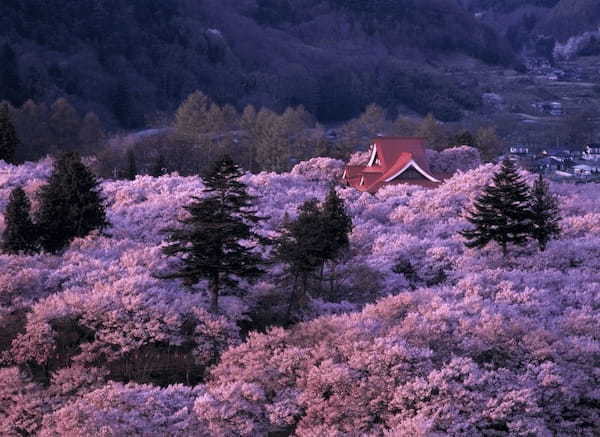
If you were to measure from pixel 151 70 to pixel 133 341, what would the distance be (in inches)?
6170

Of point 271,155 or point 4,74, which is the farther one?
point 4,74

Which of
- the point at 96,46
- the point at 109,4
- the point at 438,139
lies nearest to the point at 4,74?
the point at 96,46

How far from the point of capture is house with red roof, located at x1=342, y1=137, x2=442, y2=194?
60.3 m

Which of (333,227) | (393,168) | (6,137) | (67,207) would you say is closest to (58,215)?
(67,207)

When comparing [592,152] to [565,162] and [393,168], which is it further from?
[393,168]

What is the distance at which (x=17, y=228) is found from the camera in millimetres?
33438

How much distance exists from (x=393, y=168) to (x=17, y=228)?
34.4 meters

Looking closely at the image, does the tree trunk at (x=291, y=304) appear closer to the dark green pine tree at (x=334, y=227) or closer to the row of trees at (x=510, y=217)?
the dark green pine tree at (x=334, y=227)

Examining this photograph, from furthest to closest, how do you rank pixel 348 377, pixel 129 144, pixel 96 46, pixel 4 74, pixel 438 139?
pixel 96 46 → pixel 4 74 → pixel 438 139 → pixel 129 144 → pixel 348 377

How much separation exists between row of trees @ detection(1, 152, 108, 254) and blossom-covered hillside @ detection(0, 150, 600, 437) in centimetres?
125

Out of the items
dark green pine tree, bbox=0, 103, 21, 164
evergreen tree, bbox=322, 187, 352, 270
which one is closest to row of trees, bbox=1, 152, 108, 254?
evergreen tree, bbox=322, 187, 352, 270

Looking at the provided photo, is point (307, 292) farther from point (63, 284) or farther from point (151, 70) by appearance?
point (151, 70)

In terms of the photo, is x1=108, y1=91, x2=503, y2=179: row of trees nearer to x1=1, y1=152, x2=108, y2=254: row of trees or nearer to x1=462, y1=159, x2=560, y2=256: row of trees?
x1=1, y1=152, x2=108, y2=254: row of trees

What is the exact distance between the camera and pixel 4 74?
126375 mm
